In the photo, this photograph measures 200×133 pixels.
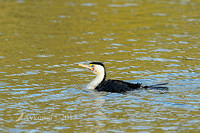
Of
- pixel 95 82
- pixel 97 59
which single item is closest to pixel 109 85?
pixel 95 82

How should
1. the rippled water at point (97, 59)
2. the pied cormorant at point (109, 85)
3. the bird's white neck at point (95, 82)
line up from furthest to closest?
the bird's white neck at point (95, 82) → the pied cormorant at point (109, 85) → the rippled water at point (97, 59)

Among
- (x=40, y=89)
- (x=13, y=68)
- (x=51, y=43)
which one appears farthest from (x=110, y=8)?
(x=40, y=89)

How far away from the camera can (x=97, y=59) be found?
1772 cm

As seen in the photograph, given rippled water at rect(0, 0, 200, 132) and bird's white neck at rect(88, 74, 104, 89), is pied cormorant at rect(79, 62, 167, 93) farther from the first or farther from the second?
rippled water at rect(0, 0, 200, 132)

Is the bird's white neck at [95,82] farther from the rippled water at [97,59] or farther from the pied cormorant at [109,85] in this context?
the rippled water at [97,59]

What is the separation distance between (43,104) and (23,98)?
90 centimetres

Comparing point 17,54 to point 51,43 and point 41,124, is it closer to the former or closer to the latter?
point 51,43

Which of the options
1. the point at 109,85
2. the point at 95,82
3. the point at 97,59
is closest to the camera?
the point at 109,85

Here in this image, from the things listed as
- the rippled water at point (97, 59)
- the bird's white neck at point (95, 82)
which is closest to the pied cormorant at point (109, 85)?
the bird's white neck at point (95, 82)

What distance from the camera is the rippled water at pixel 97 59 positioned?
34.3 ft

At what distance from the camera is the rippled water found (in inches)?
412

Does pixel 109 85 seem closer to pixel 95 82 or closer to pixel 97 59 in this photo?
pixel 95 82

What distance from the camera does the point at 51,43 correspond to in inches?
811

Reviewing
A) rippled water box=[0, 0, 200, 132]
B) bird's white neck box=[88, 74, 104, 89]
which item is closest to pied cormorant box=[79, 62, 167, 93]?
bird's white neck box=[88, 74, 104, 89]
